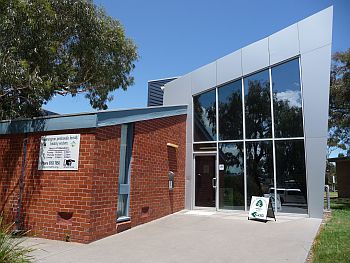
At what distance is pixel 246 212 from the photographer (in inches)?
460

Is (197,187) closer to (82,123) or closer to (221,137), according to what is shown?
(221,137)

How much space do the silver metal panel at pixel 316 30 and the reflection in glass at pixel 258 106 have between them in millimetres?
1593

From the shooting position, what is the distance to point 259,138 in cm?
1180

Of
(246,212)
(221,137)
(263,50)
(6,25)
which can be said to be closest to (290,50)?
(263,50)

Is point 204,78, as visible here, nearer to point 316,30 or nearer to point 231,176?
point 231,176

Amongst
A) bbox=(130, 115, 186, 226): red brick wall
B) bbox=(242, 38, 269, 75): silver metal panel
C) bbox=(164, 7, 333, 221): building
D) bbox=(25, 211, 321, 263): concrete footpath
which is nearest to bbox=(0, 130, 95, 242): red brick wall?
bbox=(25, 211, 321, 263): concrete footpath

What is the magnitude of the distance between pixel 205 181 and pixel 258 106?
3443 millimetres

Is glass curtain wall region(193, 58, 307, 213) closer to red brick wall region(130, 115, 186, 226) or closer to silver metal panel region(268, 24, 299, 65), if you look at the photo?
silver metal panel region(268, 24, 299, 65)

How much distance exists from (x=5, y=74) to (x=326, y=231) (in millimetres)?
9124

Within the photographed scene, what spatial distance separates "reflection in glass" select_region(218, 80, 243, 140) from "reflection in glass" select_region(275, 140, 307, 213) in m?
1.69

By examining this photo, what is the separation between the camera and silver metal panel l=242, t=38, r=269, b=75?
12.1 meters

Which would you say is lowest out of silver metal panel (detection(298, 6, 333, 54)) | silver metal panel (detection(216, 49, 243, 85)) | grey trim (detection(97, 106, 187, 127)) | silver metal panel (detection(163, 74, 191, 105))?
grey trim (detection(97, 106, 187, 127))

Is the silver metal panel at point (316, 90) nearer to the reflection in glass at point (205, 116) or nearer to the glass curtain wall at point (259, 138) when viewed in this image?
the glass curtain wall at point (259, 138)

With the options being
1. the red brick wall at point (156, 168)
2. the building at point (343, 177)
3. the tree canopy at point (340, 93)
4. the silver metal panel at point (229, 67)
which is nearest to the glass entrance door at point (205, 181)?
the red brick wall at point (156, 168)
